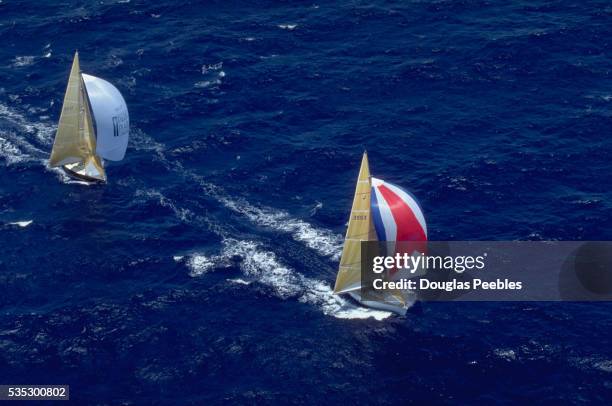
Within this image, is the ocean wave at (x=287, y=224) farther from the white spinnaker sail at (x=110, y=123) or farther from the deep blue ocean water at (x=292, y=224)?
the white spinnaker sail at (x=110, y=123)

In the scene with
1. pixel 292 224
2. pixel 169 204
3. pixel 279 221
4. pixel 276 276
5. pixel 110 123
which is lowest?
pixel 276 276

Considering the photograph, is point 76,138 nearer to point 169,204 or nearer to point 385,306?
point 169,204

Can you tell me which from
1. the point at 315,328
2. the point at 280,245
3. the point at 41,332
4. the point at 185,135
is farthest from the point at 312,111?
the point at 41,332

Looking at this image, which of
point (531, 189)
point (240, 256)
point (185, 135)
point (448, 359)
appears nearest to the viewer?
point (448, 359)

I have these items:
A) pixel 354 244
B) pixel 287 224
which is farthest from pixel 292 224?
pixel 354 244

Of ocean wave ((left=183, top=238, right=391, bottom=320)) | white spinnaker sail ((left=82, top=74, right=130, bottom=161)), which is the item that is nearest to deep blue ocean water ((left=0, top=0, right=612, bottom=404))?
ocean wave ((left=183, top=238, right=391, bottom=320))

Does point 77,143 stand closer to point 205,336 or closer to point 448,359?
point 205,336
